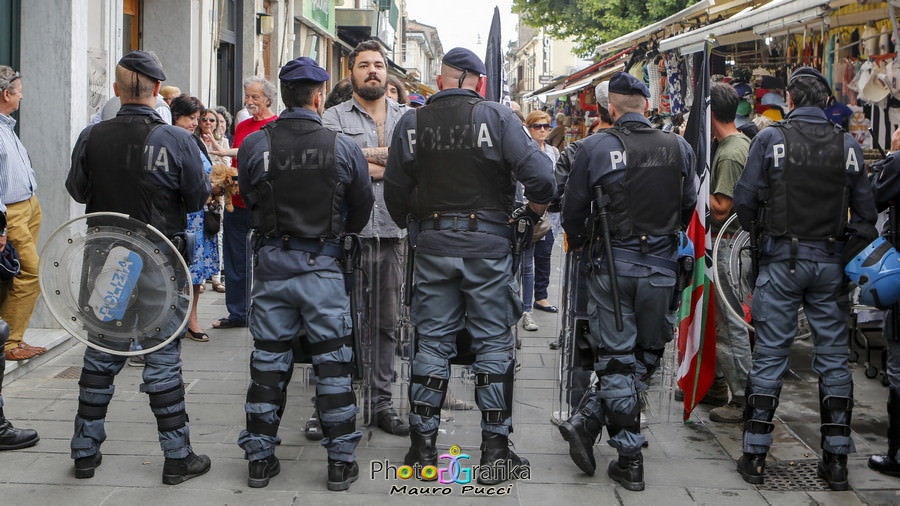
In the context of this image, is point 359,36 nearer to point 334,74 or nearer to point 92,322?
point 334,74

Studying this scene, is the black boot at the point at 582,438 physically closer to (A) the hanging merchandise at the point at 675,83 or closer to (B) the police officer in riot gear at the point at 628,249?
(B) the police officer in riot gear at the point at 628,249

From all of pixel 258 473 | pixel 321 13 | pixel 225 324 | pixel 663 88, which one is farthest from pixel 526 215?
pixel 321 13

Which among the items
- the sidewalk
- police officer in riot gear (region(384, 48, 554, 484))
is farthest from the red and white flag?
police officer in riot gear (region(384, 48, 554, 484))

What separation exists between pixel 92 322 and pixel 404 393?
1.97m

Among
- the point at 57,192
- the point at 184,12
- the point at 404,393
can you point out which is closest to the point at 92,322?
the point at 404,393

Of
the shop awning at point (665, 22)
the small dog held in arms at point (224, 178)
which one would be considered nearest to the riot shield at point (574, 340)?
the small dog held in arms at point (224, 178)

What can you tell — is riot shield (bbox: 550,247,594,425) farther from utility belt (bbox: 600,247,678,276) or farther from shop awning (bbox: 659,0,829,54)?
shop awning (bbox: 659,0,829,54)

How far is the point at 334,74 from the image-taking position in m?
27.8

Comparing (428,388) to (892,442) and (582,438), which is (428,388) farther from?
(892,442)

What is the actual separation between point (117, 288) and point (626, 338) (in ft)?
7.97

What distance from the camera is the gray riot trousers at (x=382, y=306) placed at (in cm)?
578

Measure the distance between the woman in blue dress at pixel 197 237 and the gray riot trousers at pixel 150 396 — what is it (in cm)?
249

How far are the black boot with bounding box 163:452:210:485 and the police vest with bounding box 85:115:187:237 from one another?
44.0 inches

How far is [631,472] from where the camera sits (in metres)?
4.90
